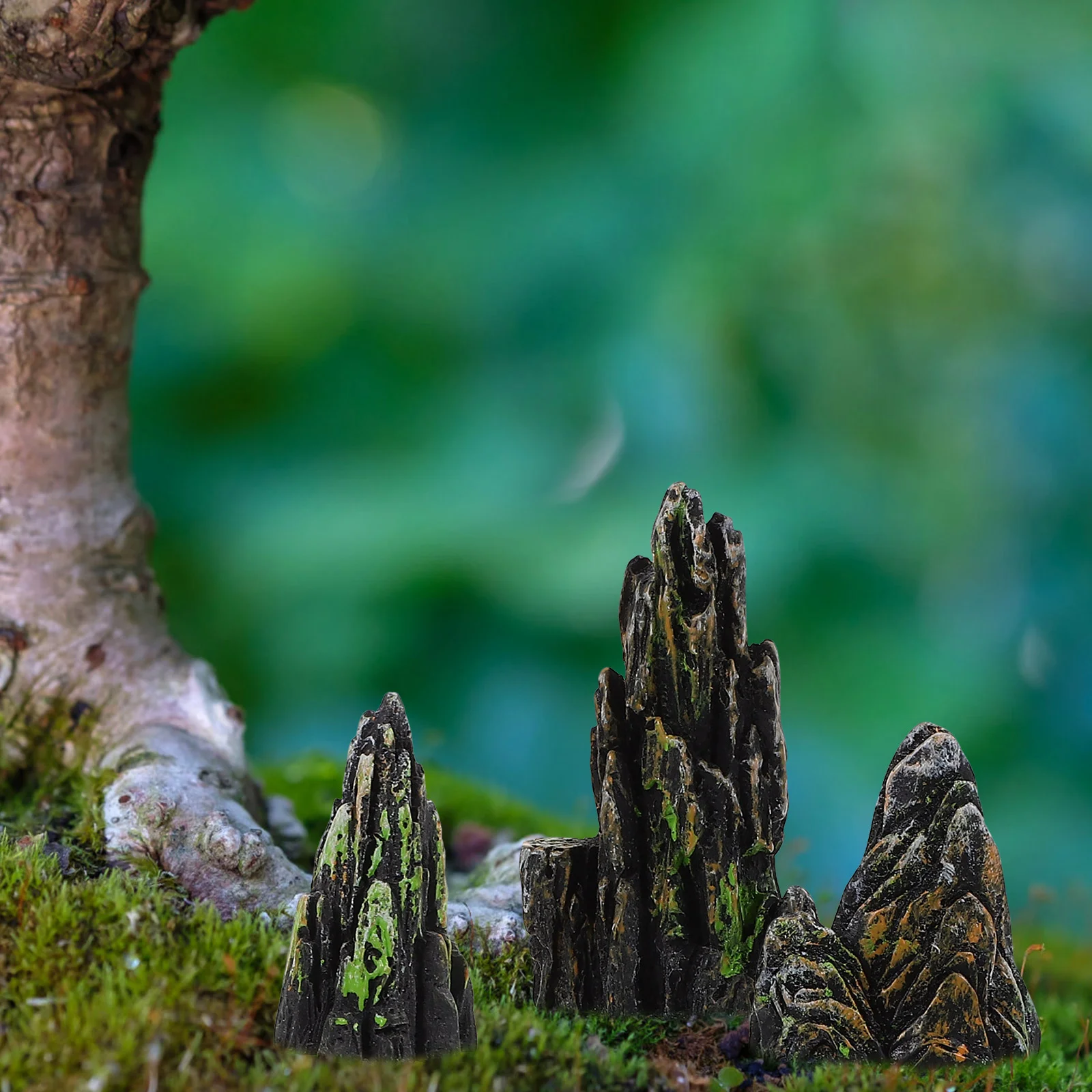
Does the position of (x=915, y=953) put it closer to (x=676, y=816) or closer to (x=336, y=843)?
(x=676, y=816)

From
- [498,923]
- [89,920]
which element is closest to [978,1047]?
[498,923]

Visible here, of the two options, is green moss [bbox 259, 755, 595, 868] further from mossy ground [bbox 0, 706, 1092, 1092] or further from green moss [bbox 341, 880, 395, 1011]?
green moss [bbox 341, 880, 395, 1011]

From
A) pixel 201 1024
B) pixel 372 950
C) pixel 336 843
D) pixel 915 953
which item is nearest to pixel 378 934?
pixel 372 950

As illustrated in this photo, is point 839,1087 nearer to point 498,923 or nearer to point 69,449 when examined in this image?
point 498,923

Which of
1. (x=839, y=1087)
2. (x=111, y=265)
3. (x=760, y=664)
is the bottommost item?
(x=839, y=1087)

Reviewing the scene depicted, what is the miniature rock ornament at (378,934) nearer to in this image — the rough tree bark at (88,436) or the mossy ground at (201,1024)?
the mossy ground at (201,1024)
